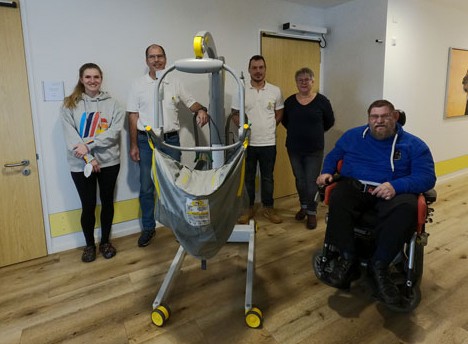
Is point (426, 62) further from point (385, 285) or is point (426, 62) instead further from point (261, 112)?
point (385, 285)

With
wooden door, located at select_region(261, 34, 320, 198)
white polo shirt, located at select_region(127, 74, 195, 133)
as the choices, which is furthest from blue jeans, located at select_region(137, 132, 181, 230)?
wooden door, located at select_region(261, 34, 320, 198)

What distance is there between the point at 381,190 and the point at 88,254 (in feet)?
7.21

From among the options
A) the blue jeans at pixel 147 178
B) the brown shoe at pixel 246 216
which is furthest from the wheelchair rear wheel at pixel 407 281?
the blue jeans at pixel 147 178

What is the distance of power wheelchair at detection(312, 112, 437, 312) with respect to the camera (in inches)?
69.2

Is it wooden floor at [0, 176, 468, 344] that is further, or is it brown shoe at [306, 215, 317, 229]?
brown shoe at [306, 215, 317, 229]

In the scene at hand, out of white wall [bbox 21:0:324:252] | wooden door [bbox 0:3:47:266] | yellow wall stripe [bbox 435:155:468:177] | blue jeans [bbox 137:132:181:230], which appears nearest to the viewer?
wooden door [bbox 0:3:47:266]

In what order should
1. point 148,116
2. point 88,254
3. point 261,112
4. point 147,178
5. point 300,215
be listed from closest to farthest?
point 88,254, point 148,116, point 147,178, point 261,112, point 300,215

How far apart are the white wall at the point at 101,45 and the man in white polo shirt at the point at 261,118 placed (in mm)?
481

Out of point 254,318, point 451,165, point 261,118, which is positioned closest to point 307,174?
point 261,118

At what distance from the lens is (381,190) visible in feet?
6.07

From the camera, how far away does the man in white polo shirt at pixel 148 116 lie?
105 inches

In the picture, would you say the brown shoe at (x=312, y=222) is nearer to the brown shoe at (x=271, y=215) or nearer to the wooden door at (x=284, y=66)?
the brown shoe at (x=271, y=215)

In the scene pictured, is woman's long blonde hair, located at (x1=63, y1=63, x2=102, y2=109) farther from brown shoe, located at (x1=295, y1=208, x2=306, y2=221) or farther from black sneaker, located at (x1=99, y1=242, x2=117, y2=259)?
brown shoe, located at (x1=295, y1=208, x2=306, y2=221)

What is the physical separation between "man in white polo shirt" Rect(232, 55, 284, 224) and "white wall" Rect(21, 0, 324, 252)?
0.48m
